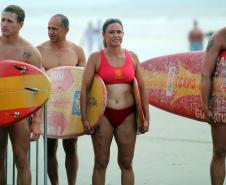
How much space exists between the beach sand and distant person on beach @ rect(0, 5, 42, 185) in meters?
1.45

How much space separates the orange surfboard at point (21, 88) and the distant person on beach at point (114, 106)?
42 centimetres

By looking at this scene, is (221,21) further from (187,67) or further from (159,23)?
(187,67)

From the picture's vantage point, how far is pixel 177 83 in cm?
660

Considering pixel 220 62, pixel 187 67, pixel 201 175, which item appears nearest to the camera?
pixel 220 62

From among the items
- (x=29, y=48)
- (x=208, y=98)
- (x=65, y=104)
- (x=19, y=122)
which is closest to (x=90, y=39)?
(x=65, y=104)

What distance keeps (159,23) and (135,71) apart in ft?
204

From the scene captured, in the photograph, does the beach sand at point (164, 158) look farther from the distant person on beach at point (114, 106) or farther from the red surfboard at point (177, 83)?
the distant person on beach at point (114, 106)

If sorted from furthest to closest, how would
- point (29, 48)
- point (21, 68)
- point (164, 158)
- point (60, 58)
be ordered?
point (164, 158), point (60, 58), point (29, 48), point (21, 68)

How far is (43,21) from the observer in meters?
57.8

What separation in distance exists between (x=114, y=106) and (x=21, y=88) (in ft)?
2.47

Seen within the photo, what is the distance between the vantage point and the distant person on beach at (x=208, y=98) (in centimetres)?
559

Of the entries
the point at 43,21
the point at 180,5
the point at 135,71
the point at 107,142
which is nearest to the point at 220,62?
the point at 135,71

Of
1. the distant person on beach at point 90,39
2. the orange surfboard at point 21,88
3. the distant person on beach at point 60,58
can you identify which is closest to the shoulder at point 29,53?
the orange surfboard at point 21,88

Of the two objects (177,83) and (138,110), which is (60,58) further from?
(138,110)
